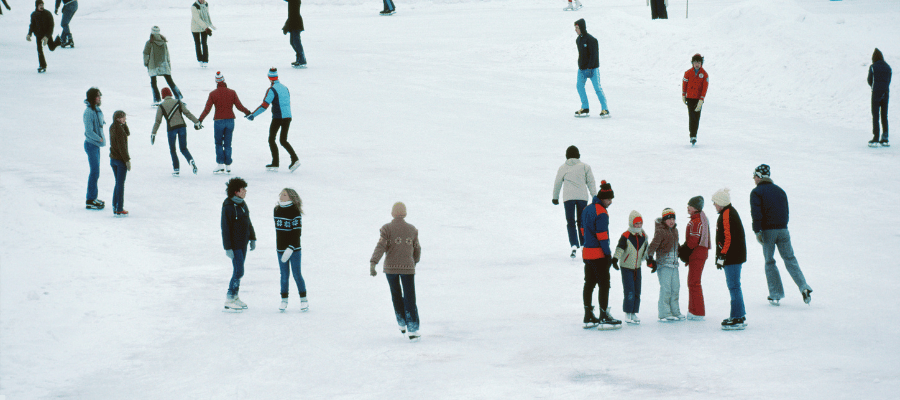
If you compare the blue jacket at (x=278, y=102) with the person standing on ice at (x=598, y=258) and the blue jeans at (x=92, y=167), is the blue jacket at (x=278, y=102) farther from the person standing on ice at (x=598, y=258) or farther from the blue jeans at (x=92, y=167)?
the person standing on ice at (x=598, y=258)

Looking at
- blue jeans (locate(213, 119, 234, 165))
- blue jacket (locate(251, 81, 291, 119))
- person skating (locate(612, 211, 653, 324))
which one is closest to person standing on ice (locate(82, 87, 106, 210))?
blue jeans (locate(213, 119, 234, 165))

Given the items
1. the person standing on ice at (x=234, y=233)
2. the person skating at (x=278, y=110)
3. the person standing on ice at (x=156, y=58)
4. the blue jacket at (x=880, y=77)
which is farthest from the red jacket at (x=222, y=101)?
the blue jacket at (x=880, y=77)

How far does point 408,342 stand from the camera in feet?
26.6

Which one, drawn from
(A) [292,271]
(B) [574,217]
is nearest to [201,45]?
(B) [574,217]

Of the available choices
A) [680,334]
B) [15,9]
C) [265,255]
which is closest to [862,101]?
[680,334]

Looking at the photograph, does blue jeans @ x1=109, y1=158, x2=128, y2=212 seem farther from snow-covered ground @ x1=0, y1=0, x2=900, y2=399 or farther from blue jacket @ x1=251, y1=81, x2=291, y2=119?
blue jacket @ x1=251, y1=81, x2=291, y2=119

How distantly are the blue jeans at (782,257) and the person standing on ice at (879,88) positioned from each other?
7.96m

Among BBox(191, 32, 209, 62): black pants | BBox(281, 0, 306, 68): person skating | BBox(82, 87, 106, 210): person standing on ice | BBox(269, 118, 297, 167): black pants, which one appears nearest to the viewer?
BBox(82, 87, 106, 210): person standing on ice

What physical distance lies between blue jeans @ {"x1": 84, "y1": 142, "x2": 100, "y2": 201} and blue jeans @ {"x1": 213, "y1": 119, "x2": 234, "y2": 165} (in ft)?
7.31

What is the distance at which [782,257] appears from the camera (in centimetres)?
890

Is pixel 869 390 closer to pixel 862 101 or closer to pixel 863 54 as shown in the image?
pixel 862 101

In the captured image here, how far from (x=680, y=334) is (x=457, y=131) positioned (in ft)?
31.1

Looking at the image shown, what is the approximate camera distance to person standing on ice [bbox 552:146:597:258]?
34.6 ft

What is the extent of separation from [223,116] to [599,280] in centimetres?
789
